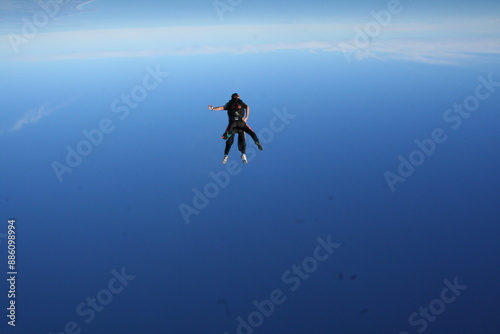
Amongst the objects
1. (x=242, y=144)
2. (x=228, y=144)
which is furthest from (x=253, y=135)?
(x=228, y=144)

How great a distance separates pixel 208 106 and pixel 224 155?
75.8 inches

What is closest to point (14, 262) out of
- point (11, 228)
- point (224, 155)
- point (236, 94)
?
point (11, 228)

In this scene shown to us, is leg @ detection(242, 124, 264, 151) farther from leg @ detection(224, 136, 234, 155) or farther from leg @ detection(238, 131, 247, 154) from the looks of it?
leg @ detection(224, 136, 234, 155)

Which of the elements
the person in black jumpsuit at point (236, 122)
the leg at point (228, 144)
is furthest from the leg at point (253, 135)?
the leg at point (228, 144)

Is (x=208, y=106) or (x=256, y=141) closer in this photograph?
(x=208, y=106)

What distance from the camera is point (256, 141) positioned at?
8.61m

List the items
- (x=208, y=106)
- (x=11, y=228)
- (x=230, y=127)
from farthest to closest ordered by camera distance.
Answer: (x=11, y=228) < (x=230, y=127) < (x=208, y=106)

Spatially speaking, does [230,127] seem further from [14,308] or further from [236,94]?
[14,308]

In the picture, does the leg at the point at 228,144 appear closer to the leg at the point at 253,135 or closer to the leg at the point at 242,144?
the leg at the point at 242,144

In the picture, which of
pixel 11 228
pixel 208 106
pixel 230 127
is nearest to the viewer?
pixel 208 106

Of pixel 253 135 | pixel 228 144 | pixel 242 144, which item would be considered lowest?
pixel 253 135

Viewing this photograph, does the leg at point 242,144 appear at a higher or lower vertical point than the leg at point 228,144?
lower

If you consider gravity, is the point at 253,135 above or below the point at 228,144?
below

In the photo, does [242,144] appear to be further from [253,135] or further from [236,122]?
[236,122]
